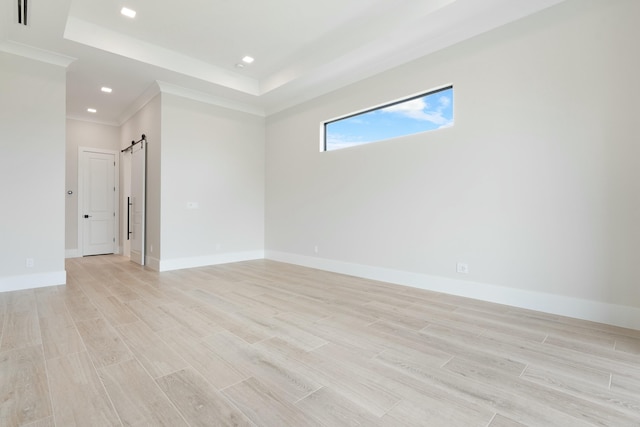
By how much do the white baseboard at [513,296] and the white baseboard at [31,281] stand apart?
4065 millimetres

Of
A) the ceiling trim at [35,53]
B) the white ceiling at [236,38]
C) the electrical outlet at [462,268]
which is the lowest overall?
the electrical outlet at [462,268]

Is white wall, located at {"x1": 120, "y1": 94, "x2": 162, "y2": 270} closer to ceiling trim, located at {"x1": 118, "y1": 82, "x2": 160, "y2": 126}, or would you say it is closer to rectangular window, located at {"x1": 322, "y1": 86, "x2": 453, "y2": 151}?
ceiling trim, located at {"x1": 118, "y1": 82, "x2": 160, "y2": 126}

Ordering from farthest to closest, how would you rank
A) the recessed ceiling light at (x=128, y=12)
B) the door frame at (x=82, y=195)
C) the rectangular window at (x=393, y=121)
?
the door frame at (x=82, y=195) < the rectangular window at (x=393, y=121) < the recessed ceiling light at (x=128, y=12)

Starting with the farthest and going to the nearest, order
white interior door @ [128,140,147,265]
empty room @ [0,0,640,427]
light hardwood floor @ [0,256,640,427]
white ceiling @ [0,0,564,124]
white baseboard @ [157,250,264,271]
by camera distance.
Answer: white interior door @ [128,140,147,265] → white baseboard @ [157,250,264,271] → white ceiling @ [0,0,564,124] → empty room @ [0,0,640,427] → light hardwood floor @ [0,256,640,427]

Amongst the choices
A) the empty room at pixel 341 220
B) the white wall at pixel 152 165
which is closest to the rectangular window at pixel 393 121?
the empty room at pixel 341 220

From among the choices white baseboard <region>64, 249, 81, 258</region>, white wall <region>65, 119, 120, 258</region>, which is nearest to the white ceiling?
white wall <region>65, 119, 120, 258</region>

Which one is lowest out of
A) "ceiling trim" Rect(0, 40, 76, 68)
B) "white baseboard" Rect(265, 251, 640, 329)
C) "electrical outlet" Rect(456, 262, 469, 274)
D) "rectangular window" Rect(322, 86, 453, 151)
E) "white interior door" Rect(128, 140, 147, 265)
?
"white baseboard" Rect(265, 251, 640, 329)

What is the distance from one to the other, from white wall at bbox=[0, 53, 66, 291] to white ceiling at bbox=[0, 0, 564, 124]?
1.18ft

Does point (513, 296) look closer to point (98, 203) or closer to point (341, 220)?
point (341, 220)

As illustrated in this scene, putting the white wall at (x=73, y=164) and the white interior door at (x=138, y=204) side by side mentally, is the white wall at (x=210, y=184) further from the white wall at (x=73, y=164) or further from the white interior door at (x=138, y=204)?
the white wall at (x=73, y=164)

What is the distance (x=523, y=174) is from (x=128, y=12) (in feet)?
16.1

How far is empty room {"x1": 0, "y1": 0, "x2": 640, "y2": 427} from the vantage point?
1.75m

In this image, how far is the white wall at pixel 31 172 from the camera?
12.5 feet

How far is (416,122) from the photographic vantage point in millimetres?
4172
